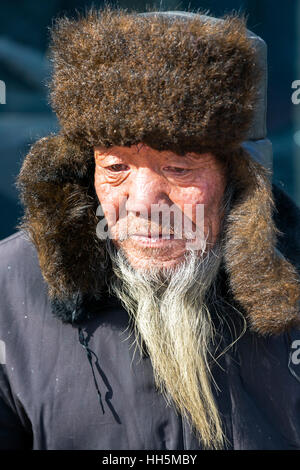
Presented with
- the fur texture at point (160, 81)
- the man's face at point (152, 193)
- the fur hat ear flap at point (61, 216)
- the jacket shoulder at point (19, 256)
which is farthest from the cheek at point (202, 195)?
the jacket shoulder at point (19, 256)

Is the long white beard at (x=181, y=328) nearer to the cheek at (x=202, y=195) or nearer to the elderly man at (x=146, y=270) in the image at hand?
the elderly man at (x=146, y=270)

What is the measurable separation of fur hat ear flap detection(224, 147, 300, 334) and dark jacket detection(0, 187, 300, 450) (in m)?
0.13

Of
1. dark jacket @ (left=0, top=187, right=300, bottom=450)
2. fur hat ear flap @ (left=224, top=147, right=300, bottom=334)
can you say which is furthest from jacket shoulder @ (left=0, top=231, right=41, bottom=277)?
fur hat ear flap @ (left=224, top=147, right=300, bottom=334)

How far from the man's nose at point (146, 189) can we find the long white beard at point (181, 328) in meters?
0.17

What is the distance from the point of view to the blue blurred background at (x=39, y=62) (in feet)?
9.11

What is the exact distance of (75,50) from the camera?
4.64 ft

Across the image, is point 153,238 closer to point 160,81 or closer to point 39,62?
point 160,81

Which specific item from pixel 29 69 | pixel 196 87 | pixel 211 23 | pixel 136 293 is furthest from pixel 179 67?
pixel 29 69

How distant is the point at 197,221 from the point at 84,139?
336 mm

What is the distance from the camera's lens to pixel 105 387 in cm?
150

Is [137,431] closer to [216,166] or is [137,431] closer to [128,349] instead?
[128,349]

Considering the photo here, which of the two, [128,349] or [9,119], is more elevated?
[9,119]

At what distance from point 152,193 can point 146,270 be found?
0.20 m

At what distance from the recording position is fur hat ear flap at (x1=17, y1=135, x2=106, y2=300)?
1532mm
